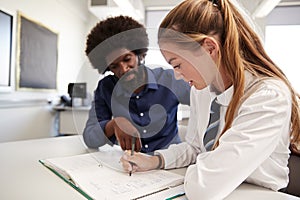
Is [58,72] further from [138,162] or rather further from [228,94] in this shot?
[228,94]

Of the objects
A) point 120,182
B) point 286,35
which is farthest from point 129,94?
point 286,35

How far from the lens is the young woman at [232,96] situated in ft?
1.63

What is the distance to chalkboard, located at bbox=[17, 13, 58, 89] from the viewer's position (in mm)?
2477

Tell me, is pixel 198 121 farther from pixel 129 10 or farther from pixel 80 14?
pixel 80 14

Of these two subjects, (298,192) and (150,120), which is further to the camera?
(150,120)

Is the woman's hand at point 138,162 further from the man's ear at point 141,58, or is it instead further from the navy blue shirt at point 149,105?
the man's ear at point 141,58

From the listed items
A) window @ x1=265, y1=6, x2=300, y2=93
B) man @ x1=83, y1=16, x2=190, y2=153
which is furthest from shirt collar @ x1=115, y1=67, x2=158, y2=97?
window @ x1=265, y1=6, x2=300, y2=93

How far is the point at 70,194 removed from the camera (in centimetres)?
55

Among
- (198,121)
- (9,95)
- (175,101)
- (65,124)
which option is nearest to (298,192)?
(198,121)

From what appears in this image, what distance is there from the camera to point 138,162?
→ 2.35ft

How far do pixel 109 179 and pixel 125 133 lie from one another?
8.9 inches

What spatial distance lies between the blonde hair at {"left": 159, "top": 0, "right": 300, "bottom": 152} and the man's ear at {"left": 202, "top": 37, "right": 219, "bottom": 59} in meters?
0.01

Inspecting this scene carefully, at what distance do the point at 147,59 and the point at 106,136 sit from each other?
0.31 meters

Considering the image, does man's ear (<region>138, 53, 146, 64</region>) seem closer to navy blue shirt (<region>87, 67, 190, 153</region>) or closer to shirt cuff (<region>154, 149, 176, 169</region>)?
navy blue shirt (<region>87, 67, 190, 153</region>)
